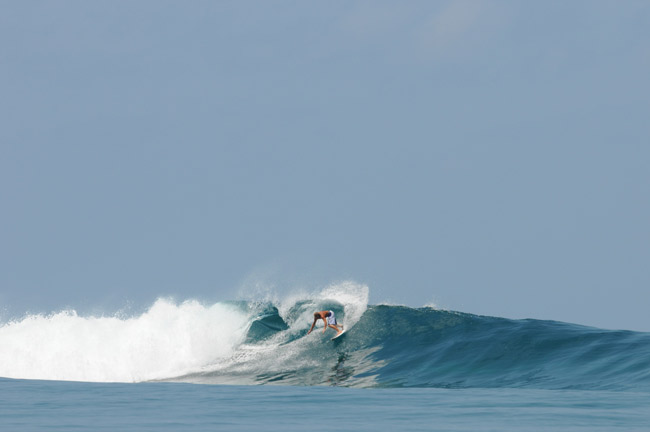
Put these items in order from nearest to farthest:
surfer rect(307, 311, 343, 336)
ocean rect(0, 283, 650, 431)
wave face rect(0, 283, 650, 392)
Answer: ocean rect(0, 283, 650, 431) < wave face rect(0, 283, 650, 392) < surfer rect(307, 311, 343, 336)

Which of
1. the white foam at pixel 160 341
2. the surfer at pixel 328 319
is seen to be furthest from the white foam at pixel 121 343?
the surfer at pixel 328 319

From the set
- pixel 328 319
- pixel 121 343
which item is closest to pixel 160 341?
pixel 121 343

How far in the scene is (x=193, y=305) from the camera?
89.6 feet

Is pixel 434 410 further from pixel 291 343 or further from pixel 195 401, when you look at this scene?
pixel 291 343

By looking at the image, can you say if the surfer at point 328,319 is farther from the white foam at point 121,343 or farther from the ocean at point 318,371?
the white foam at point 121,343

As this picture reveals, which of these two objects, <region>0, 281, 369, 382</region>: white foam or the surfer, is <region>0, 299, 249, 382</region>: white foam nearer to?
<region>0, 281, 369, 382</region>: white foam

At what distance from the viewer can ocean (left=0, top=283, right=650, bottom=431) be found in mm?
10422

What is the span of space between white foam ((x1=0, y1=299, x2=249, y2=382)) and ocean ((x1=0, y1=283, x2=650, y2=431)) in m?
0.06

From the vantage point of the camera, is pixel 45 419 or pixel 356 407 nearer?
pixel 45 419

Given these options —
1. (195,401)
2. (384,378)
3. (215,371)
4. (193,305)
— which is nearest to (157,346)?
(193,305)

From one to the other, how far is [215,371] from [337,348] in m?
3.61

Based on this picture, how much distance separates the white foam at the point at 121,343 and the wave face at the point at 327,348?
46 millimetres

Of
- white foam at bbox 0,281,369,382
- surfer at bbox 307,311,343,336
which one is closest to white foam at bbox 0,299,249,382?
white foam at bbox 0,281,369,382

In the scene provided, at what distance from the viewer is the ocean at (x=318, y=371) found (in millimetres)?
10422
